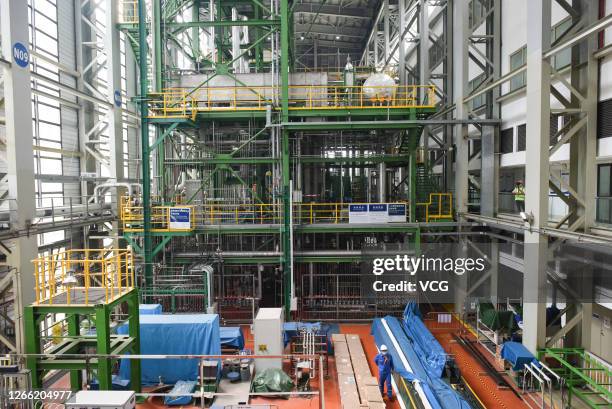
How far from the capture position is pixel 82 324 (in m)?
14.5

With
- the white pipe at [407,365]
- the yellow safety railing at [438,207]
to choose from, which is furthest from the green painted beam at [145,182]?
the yellow safety railing at [438,207]

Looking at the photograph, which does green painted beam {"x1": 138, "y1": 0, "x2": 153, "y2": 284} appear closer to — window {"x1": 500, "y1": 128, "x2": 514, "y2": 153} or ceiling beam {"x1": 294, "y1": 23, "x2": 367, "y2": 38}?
window {"x1": 500, "y1": 128, "x2": 514, "y2": 153}

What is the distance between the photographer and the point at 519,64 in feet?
47.8

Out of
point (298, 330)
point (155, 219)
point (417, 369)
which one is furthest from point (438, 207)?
point (155, 219)

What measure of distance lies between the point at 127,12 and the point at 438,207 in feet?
62.9

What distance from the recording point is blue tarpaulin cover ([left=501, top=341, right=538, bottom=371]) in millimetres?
10758

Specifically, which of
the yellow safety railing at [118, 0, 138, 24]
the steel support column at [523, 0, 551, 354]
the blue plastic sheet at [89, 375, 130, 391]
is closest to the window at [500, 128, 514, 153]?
the steel support column at [523, 0, 551, 354]

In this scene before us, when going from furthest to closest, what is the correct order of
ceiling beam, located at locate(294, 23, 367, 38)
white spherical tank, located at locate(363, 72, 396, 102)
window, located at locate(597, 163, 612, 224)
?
ceiling beam, located at locate(294, 23, 367, 38)
white spherical tank, located at locate(363, 72, 396, 102)
window, located at locate(597, 163, 612, 224)

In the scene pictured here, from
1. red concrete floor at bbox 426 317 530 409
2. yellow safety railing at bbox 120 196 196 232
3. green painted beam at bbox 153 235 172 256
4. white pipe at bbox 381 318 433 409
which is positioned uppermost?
yellow safety railing at bbox 120 196 196 232

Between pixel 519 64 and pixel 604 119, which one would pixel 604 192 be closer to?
pixel 604 119

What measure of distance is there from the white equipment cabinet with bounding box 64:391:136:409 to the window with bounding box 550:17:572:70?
14.0m

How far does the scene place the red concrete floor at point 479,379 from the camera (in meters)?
10.5

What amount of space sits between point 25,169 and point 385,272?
47.1 feet

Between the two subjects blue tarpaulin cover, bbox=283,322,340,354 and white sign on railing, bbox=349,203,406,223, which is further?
white sign on railing, bbox=349,203,406,223
